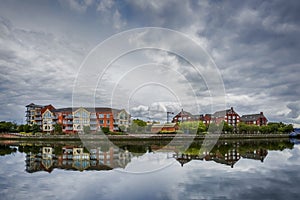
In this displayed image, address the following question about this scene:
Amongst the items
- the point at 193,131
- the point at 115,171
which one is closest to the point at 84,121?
the point at 193,131

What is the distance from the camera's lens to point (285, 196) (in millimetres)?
12352

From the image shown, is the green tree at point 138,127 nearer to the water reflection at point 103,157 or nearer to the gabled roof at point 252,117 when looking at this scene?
the water reflection at point 103,157

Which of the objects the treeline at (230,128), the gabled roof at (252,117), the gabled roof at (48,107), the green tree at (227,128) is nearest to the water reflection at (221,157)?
the treeline at (230,128)

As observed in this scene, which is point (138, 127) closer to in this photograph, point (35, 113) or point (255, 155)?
point (35, 113)

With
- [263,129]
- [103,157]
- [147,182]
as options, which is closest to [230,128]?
[263,129]

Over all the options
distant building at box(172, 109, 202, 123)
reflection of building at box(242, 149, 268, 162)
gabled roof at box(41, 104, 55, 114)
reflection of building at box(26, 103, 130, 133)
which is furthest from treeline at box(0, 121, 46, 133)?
distant building at box(172, 109, 202, 123)

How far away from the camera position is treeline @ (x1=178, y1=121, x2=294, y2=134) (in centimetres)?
7230

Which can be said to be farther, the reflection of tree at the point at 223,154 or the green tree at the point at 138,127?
the green tree at the point at 138,127

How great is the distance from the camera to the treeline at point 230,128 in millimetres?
72300

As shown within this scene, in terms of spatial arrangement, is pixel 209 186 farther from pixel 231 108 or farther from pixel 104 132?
pixel 231 108

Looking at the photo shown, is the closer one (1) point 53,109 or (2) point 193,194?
(2) point 193,194

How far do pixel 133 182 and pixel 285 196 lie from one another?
857 centimetres

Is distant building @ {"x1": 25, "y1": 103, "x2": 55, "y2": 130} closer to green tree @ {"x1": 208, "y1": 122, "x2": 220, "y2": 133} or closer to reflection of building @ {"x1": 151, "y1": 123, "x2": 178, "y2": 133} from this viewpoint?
Answer: reflection of building @ {"x1": 151, "y1": 123, "x2": 178, "y2": 133}

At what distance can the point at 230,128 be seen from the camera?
275 feet
